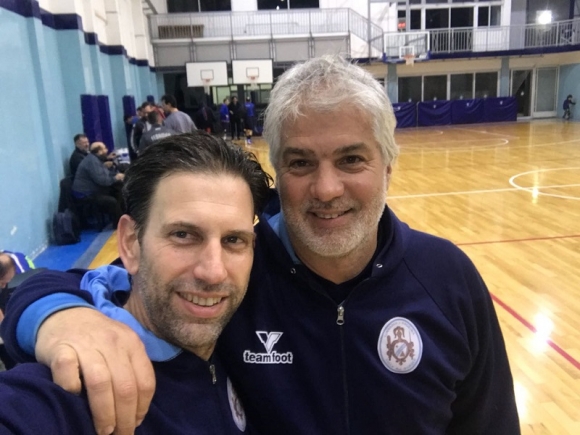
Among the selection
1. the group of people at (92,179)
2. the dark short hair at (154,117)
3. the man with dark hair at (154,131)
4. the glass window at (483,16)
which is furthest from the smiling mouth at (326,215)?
the glass window at (483,16)

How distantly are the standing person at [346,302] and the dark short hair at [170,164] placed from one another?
26 centimetres

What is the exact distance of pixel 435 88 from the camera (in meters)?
23.4

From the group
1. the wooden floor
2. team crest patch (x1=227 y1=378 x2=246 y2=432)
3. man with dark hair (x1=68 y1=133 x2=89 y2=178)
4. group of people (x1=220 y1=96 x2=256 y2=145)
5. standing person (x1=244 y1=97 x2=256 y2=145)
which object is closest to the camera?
team crest patch (x1=227 y1=378 x2=246 y2=432)

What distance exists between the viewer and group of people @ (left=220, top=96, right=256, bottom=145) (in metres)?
18.8

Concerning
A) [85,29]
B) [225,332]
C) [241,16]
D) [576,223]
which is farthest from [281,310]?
[241,16]

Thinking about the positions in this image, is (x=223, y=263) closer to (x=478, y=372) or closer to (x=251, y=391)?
(x=251, y=391)

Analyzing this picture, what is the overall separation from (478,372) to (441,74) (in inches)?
922

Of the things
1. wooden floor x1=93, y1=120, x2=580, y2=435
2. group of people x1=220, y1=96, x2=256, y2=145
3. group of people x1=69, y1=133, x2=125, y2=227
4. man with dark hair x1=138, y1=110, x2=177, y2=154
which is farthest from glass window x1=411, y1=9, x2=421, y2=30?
group of people x1=69, y1=133, x2=125, y2=227

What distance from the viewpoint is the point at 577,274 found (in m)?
5.17

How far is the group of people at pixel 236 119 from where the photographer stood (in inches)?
741

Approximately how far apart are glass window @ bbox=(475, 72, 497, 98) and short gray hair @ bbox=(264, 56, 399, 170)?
24.1m

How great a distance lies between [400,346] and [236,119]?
18.5 metres

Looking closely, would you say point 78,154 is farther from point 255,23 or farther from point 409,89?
point 409,89

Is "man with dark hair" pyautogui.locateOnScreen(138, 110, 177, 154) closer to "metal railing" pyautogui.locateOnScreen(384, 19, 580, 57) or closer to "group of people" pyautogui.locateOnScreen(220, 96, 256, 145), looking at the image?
"group of people" pyautogui.locateOnScreen(220, 96, 256, 145)
